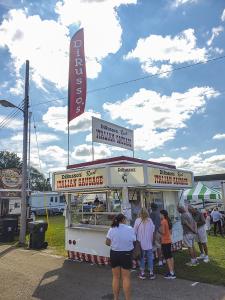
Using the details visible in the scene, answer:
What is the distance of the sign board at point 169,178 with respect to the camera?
10.4 m

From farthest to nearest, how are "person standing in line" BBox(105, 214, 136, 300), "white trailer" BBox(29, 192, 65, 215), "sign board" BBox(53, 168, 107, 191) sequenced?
"white trailer" BBox(29, 192, 65, 215)
"sign board" BBox(53, 168, 107, 191)
"person standing in line" BBox(105, 214, 136, 300)

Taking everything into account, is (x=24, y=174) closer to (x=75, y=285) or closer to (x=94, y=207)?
(x=94, y=207)

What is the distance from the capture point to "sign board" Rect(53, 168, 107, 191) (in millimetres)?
10352

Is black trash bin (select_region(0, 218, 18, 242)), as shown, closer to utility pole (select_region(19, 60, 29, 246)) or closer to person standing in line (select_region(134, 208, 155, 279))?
utility pole (select_region(19, 60, 29, 246))

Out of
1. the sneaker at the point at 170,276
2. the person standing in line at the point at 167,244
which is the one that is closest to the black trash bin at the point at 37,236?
the person standing in line at the point at 167,244

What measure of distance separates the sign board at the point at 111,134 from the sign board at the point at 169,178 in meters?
2.95

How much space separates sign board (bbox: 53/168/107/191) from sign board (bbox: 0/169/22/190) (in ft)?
42.6

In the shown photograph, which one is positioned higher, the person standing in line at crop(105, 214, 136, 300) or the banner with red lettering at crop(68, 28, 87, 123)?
the banner with red lettering at crop(68, 28, 87, 123)

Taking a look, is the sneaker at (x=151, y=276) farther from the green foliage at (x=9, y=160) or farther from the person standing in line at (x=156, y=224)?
the green foliage at (x=9, y=160)

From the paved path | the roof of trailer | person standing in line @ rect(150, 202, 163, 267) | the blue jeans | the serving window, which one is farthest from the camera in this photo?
the serving window

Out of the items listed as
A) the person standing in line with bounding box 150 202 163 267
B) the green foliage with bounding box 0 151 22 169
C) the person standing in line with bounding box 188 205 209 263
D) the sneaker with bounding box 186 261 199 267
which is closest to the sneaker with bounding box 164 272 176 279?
the sneaker with bounding box 186 261 199 267

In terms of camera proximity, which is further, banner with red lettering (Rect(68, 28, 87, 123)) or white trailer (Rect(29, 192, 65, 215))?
white trailer (Rect(29, 192, 65, 215))

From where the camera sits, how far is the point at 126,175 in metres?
10.2

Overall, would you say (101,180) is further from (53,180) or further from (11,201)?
(11,201)
